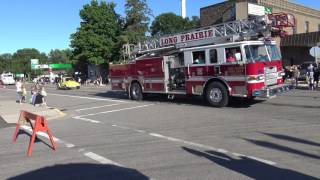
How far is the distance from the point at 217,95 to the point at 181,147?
26.8 feet

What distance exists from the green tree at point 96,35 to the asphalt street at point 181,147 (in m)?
47.5

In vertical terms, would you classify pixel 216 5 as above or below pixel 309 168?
above

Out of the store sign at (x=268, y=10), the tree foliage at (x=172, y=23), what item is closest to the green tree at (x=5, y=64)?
the tree foliage at (x=172, y=23)

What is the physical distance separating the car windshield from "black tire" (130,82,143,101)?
746 centimetres

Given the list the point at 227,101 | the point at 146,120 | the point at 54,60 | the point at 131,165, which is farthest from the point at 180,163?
the point at 54,60

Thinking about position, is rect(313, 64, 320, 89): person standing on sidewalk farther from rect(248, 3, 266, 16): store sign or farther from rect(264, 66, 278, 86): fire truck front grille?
rect(248, 3, 266, 16): store sign

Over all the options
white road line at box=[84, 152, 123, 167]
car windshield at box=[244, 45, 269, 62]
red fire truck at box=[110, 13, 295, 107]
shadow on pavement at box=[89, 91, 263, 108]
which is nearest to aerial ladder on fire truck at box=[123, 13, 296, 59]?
red fire truck at box=[110, 13, 295, 107]

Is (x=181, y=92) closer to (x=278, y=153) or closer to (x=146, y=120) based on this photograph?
(x=146, y=120)

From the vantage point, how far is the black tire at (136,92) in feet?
75.9

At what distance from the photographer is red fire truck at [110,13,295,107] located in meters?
16.8

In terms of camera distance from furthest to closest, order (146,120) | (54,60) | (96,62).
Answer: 1. (54,60)
2. (96,62)
3. (146,120)

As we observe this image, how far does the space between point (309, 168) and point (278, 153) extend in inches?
51.2

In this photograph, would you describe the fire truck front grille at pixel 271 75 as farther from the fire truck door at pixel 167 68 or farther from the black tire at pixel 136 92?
the black tire at pixel 136 92

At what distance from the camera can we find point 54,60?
192 m
